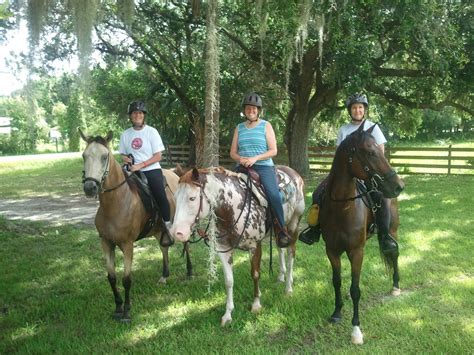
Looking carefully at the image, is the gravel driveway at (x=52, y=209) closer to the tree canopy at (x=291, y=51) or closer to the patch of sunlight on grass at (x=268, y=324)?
the tree canopy at (x=291, y=51)

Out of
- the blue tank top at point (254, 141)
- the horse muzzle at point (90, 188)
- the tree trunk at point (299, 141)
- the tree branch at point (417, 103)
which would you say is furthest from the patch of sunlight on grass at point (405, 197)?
the horse muzzle at point (90, 188)

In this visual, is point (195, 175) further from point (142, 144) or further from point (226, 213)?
point (142, 144)

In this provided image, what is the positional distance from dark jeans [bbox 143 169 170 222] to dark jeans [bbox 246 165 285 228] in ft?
3.92

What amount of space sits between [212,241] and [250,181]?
764mm

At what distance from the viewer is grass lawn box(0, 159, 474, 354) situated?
3.63m

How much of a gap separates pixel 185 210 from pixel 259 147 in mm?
1154

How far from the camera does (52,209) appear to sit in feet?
34.4

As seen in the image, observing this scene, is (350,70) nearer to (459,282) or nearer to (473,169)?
(459,282)

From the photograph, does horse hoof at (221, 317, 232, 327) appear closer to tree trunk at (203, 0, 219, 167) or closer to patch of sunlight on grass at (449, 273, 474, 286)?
tree trunk at (203, 0, 219, 167)

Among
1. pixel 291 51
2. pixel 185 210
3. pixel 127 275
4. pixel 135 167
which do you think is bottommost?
pixel 127 275

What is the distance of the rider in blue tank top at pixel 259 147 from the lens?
14.1ft

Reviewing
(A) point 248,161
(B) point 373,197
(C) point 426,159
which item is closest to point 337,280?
(B) point 373,197

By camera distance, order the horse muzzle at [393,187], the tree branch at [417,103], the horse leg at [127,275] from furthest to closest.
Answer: the tree branch at [417,103], the horse leg at [127,275], the horse muzzle at [393,187]

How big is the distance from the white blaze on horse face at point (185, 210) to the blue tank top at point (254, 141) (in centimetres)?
90
